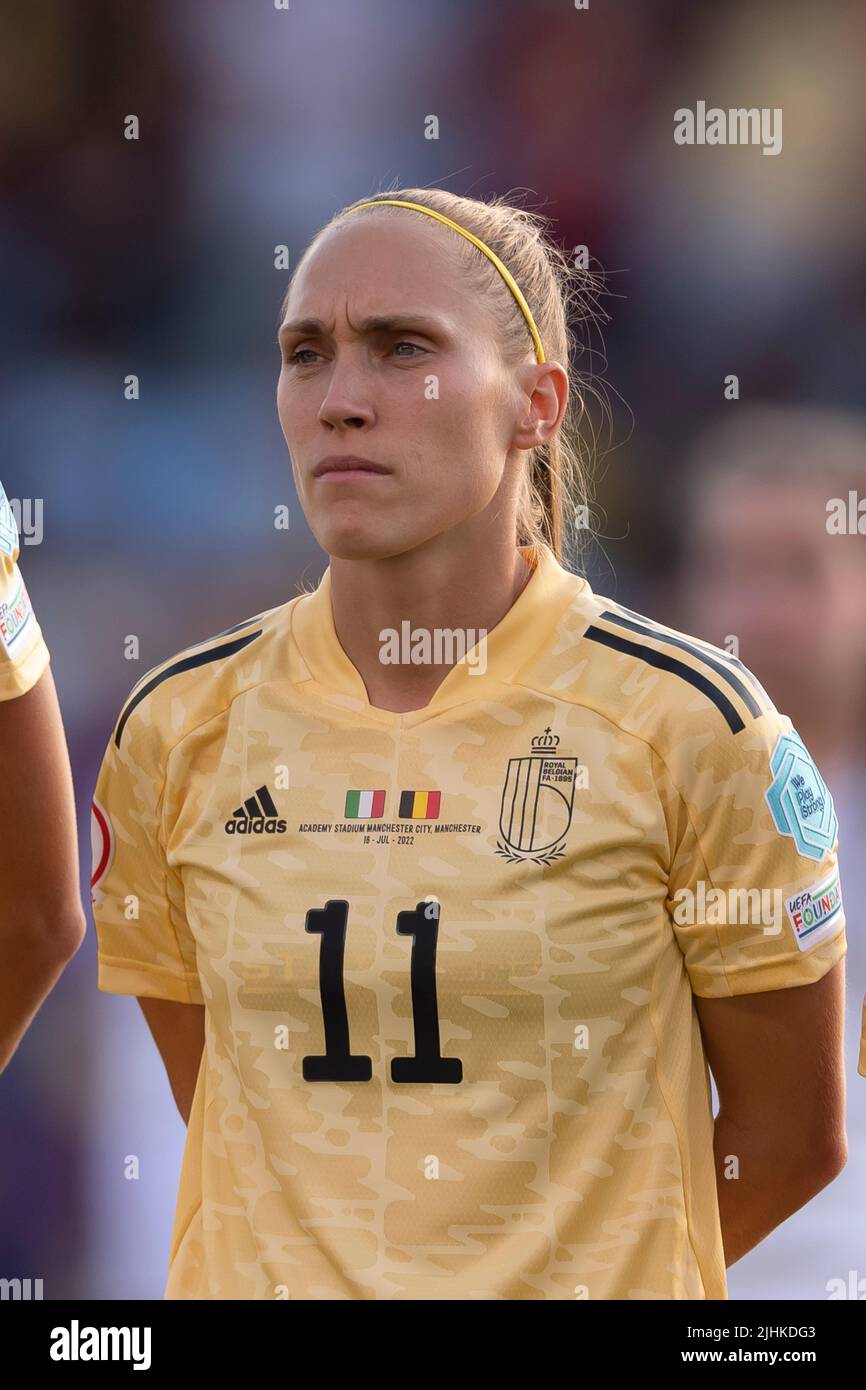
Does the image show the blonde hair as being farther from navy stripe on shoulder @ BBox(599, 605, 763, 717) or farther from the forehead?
navy stripe on shoulder @ BBox(599, 605, 763, 717)

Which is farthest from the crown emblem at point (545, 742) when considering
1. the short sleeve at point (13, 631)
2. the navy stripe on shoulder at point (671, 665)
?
the short sleeve at point (13, 631)

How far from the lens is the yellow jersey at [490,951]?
4.39ft

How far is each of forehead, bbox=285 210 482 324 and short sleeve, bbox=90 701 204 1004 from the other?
44cm

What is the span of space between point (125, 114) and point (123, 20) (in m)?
0.18

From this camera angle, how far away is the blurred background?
285 cm

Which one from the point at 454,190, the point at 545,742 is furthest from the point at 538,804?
the point at 454,190

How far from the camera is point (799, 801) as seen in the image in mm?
1423

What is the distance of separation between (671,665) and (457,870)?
0.89 ft

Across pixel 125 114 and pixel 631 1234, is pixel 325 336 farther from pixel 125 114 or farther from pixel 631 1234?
pixel 125 114

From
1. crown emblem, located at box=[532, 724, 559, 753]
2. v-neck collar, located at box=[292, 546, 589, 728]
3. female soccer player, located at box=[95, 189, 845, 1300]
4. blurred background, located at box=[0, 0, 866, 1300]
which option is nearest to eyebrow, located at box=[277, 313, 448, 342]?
female soccer player, located at box=[95, 189, 845, 1300]

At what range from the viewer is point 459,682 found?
4.78 ft

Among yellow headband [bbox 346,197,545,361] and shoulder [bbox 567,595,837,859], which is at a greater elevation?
yellow headband [bbox 346,197,545,361]

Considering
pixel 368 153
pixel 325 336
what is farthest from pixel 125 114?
pixel 325 336

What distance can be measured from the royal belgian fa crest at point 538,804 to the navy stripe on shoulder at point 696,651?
0.46ft
